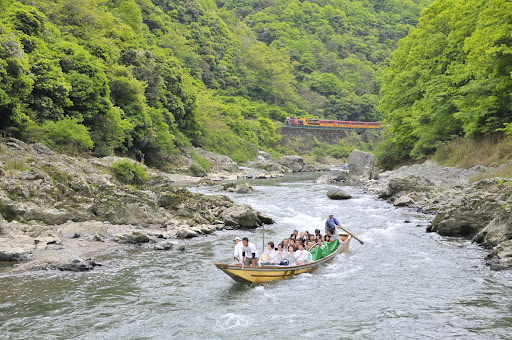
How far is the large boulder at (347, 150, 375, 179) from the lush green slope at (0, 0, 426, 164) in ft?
65.7

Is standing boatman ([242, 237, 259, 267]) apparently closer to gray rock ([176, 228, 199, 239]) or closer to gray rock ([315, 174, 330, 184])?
gray rock ([176, 228, 199, 239])

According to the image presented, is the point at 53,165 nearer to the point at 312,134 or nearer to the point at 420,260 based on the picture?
the point at 420,260

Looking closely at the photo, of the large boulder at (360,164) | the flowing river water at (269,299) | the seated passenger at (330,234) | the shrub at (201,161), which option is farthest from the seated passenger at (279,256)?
the shrub at (201,161)

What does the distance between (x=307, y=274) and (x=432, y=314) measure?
447 centimetres

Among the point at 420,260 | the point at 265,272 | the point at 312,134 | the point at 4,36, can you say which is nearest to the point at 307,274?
the point at 265,272

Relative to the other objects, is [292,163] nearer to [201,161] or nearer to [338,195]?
[201,161]

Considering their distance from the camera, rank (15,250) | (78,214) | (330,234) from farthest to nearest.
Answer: (78,214) → (330,234) → (15,250)

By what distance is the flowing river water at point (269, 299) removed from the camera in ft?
28.5

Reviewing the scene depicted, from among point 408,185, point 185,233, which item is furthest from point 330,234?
point 408,185

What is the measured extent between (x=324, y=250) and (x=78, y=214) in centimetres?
1032

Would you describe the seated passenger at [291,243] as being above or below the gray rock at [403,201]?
below

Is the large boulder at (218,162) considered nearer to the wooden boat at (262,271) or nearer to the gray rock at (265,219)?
the gray rock at (265,219)

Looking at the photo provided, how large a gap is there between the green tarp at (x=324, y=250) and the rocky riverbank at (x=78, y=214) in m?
5.13

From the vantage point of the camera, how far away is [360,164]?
45.7 m
